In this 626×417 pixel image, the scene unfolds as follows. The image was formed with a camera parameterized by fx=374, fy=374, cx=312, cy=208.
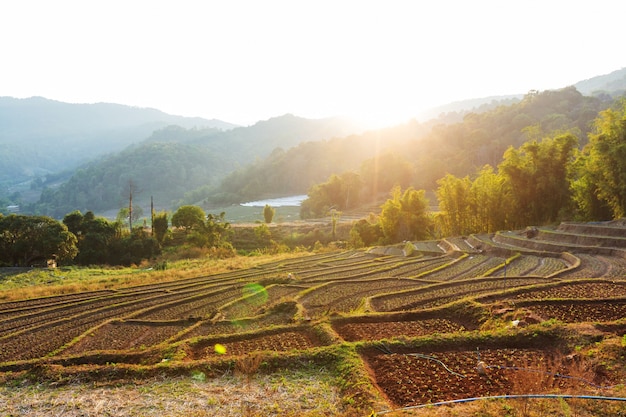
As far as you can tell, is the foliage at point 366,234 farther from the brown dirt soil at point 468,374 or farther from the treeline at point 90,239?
the brown dirt soil at point 468,374

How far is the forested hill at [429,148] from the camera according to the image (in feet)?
363

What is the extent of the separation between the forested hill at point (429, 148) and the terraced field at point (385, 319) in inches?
1376

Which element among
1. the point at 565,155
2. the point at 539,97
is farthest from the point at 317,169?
the point at 565,155

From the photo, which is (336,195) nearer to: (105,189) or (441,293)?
(441,293)

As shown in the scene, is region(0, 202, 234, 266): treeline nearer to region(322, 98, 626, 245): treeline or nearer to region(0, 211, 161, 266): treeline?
region(0, 211, 161, 266): treeline

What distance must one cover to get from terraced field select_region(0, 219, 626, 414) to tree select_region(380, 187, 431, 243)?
1895cm

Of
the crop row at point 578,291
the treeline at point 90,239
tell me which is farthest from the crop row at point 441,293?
the treeline at point 90,239

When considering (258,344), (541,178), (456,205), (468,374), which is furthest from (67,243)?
(541,178)

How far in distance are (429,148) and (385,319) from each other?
131 m

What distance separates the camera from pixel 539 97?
13538cm

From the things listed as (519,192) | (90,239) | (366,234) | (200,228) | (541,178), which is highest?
(541,178)

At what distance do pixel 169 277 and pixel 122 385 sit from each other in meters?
20.9

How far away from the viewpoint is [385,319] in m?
13.7

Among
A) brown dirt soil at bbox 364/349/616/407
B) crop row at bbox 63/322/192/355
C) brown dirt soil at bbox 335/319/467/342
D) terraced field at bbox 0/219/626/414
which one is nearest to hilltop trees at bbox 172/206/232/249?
terraced field at bbox 0/219/626/414
